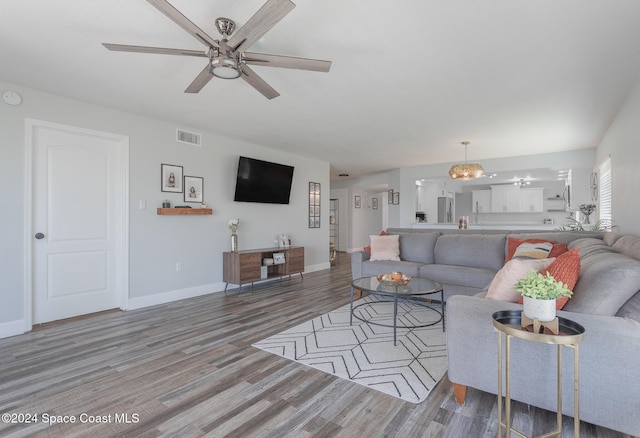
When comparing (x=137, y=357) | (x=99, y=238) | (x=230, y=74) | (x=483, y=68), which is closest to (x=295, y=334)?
(x=137, y=357)

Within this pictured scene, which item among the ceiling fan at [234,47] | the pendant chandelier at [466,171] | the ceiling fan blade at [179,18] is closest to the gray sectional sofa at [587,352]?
the ceiling fan at [234,47]

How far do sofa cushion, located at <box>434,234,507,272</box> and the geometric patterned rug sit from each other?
3.40ft

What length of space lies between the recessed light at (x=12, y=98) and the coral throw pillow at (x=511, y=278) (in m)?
4.50

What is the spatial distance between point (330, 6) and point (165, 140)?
3.21 m

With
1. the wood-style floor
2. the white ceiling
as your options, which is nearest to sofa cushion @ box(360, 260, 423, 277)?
the wood-style floor

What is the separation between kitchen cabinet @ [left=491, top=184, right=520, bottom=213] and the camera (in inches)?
348

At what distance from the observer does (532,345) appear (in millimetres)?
1706

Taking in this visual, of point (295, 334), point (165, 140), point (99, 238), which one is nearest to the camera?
point (295, 334)

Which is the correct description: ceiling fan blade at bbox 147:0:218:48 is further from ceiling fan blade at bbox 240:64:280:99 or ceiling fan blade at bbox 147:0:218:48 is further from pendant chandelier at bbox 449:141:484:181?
pendant chandelier at bbox 449:141:484:181

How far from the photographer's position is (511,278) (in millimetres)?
2070

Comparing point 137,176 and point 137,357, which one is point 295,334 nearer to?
point 137,357

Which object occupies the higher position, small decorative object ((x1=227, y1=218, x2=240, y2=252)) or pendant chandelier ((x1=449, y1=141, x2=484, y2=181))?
pendant chandelier ((x1=449, y1=141, x2=484, y2=181))

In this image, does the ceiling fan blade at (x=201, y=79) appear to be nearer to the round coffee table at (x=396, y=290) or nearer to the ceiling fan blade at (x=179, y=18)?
the ceiling fan blade at (x=179, y=18)

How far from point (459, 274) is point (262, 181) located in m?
3.37
